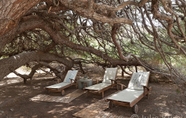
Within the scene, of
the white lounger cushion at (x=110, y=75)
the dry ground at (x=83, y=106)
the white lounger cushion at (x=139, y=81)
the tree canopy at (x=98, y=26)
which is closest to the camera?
the tree canopy at (x=98, y=26)

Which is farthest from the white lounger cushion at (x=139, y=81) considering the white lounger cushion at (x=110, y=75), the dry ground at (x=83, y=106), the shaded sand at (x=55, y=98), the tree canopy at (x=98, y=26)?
the shaded sand at (x=55, y=98)

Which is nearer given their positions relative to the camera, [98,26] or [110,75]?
[98,26]

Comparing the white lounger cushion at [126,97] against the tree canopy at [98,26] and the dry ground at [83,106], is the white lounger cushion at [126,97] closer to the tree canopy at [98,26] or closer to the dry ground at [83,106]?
the dry ground at [83,106]

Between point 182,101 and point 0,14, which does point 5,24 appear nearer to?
point 0,14

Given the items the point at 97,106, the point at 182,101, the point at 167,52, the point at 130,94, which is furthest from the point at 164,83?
the point at 97,106

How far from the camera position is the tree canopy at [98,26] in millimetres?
2965

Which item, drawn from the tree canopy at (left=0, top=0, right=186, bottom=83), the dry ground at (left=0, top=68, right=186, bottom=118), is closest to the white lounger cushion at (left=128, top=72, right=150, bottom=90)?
the dry ground at (left=0, top=68, right=186, bottom=118)

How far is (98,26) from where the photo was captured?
619 cm

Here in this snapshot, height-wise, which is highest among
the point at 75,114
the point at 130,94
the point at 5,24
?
the point at 5,24

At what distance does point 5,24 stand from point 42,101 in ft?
11.7

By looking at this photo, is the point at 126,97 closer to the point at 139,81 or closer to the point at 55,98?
the point at 139,81

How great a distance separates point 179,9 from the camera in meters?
4.98

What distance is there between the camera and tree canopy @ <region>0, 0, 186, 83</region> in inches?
117

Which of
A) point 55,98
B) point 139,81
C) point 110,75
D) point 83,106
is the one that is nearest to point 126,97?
point 139,81
